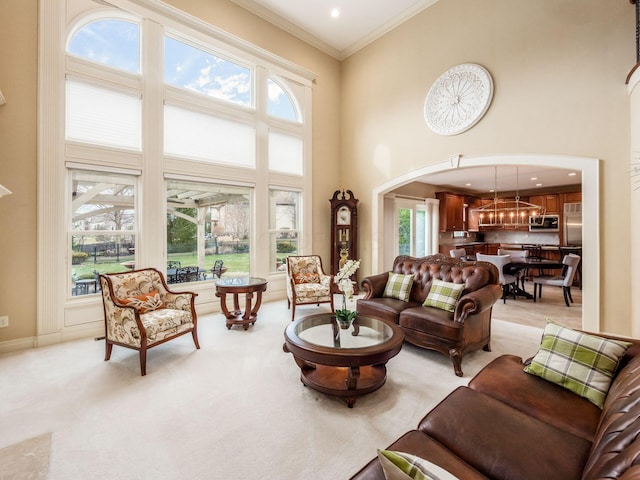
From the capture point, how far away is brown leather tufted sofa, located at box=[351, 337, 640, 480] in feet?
3.24

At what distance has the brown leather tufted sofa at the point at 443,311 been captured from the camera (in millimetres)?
2814

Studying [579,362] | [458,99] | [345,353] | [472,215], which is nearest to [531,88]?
[458,99]

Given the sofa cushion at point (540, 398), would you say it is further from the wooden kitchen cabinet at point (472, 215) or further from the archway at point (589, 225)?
the wooden kitchen cabinet at point (472, 215)

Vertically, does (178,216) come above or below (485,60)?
below

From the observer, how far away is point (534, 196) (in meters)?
9.06

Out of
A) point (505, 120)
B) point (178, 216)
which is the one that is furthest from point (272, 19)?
point (505, 120)

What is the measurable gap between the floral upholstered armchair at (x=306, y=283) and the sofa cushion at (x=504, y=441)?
116 inches

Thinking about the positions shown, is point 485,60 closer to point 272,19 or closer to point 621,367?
point 272,19

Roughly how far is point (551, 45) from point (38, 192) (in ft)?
21.6

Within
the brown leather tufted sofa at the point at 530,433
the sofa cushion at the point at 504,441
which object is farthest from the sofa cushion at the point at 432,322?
the sofa cushion at the point at 504,441

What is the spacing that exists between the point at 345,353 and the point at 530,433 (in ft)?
3.72

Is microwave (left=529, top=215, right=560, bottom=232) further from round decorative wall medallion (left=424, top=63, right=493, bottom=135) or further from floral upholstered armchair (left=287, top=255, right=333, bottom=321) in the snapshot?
floral upholstered armchair (left=287, top=255, right=333, bottom=321)

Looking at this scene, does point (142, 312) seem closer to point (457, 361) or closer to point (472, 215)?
point (457, 361)

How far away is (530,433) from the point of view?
1.27 metres
